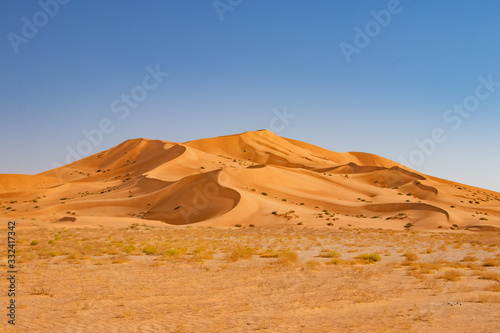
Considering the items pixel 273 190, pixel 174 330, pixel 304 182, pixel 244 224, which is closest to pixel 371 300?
pixel 174 330

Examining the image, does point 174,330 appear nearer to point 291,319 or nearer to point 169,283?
point 291,319

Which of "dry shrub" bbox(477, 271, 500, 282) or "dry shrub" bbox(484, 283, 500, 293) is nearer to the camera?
"dry shrub" bbox(484, 283, 500, 293)

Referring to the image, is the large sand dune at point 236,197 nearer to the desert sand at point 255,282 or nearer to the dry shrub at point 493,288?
the desert sand at point 255,282

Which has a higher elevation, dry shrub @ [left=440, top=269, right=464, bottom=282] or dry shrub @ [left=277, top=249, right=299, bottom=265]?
dry shrub @ [left=277, top=249, right=299, bottom=265]

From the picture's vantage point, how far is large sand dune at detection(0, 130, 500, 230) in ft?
150

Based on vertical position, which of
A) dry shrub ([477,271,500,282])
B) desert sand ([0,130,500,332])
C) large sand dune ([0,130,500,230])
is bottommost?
dry shrub ([477,271,500,282])

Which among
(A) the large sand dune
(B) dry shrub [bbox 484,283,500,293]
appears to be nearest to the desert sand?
(B) dry shrub [bbox 484,283,500,293]

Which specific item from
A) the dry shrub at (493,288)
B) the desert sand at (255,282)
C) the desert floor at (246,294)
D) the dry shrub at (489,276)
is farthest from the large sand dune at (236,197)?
the dry shrub at (493,288)

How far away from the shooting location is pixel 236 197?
161 ft

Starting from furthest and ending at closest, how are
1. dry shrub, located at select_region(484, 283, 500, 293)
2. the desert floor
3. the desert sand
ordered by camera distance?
dry shrub, located at select_region(484, 283, 500, 293) < the desert sand < the desert floor

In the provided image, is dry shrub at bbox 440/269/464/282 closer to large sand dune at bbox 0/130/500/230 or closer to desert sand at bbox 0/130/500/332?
desert sand at bbox 0/130/500/332

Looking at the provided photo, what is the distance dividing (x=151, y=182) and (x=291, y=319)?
56.9 meters

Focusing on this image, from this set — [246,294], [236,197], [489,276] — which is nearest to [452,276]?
[489,276]

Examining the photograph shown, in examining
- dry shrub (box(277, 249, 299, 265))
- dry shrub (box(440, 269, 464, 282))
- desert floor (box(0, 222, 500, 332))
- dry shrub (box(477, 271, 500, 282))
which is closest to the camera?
desert floor (box(0, 222, 500, 332))
